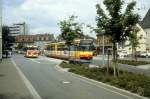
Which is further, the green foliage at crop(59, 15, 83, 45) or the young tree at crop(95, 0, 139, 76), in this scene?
the green foliage at crop(59, 15, 83, 45)

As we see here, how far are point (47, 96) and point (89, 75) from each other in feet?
32.3

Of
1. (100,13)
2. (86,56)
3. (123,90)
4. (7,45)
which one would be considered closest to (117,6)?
(100,13)

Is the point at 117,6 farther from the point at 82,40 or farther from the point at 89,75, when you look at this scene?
the point at 82,40

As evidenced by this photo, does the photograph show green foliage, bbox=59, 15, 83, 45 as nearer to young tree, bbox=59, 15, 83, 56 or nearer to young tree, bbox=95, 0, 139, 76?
young tree, bbox=59, 15, 83, 56

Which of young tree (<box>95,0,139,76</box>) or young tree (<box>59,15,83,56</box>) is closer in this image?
young tree (<box>95,0,139,76</box>)

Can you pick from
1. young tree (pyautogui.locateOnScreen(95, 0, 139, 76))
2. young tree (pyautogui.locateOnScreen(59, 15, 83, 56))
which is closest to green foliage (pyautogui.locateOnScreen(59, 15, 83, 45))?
young tree (pyautogui.locateOnScreen(59, 15, 83, 56))

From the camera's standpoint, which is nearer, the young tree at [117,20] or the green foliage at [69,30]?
the young tree at [117,20]

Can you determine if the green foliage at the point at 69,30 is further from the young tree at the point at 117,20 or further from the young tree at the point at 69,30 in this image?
the young tree at the point at 117,20

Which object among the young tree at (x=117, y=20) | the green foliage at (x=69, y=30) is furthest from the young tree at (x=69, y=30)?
the young tree at (x=117, y=20)

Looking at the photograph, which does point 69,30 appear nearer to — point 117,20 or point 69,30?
point 69,30

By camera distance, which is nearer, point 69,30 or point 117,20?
point 117,20

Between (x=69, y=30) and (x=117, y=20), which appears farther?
(x=69, y=30)

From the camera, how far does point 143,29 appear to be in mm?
116438

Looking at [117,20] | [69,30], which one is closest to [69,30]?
[69,30]
